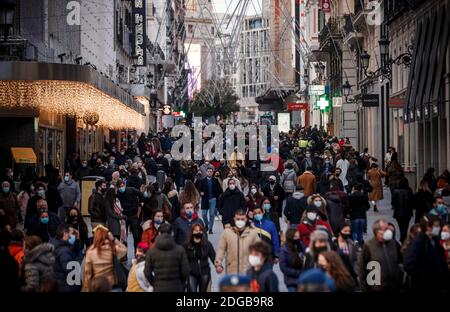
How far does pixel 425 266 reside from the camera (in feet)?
43.1

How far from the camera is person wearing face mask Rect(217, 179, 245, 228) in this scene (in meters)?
21.3

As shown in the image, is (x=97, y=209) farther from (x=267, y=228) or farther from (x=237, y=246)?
(x=237, y=246)

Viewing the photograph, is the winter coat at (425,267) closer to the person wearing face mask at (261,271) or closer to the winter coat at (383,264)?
the winter coat at (383,264)

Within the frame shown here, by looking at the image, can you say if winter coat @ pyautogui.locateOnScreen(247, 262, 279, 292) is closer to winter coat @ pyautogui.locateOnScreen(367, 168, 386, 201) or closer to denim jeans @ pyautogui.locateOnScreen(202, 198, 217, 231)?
denim jeans @ pyautogui.locateOnScreen(202, 198, 217, 231)

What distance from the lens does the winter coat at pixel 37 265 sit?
12.7m

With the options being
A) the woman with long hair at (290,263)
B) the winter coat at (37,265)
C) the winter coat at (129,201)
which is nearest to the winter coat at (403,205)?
the winter coat at (129,201)

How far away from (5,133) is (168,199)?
15.8 meters

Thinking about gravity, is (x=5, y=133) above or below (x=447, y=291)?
above

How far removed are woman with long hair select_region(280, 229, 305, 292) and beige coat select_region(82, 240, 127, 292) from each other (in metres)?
1.96

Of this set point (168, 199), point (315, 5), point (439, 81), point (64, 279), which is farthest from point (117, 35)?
point (64, 279)

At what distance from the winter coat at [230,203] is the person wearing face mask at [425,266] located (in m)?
8.00

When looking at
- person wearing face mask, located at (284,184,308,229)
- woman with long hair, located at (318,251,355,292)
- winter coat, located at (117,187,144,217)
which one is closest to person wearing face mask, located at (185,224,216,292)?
woman with long hair, located at (318,251,355,292)

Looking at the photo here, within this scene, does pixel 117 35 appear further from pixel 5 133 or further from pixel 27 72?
pixel 27 72

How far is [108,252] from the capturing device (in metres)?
13.5
